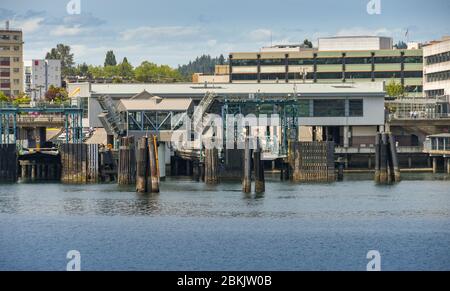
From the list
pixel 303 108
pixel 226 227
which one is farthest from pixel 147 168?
pixel 303 108

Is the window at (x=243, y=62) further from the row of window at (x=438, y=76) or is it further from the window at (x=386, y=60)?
the row of window at (x=438, y=76)

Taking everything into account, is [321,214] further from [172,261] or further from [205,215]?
[172,261]

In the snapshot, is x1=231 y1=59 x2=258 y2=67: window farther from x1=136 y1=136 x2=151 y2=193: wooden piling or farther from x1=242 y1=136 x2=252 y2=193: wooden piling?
x1=242 y1=136 x2=252 y2=193: wooden piling

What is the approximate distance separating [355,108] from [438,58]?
1450 inches

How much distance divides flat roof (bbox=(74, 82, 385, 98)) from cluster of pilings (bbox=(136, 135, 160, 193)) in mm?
31780

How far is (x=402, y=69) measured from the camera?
622 ft

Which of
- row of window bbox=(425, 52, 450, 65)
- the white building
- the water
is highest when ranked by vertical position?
the white building

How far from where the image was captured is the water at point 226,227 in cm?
6869

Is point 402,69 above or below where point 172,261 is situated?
above

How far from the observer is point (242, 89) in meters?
140

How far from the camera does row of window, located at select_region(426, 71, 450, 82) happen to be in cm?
16550

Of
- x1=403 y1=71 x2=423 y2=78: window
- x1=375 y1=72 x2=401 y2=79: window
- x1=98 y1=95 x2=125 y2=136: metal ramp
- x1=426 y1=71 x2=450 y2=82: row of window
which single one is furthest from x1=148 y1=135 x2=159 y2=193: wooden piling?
x1=403 y1=71 x2=423 y2=78: window

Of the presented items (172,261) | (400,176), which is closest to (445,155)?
(400,176)

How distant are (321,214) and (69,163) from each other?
118 ft
